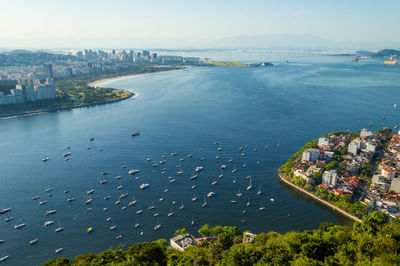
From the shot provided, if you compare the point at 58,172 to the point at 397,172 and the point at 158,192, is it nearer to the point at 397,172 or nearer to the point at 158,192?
the point at 158,192

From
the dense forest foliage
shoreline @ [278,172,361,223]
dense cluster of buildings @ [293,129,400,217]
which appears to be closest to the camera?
the dense forest foliage

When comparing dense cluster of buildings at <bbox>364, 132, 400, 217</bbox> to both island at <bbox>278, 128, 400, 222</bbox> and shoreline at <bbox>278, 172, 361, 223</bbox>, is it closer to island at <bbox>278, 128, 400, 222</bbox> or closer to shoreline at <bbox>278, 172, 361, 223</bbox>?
island at <bbox>278, 128, 400, 222</bbox>

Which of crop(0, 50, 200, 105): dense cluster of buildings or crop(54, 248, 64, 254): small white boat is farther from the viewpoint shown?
crop(0, 50, 200, 105): dense cluster of buildings

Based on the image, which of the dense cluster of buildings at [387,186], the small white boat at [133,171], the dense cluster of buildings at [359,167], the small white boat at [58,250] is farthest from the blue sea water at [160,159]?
the dense cluster of buildings at [387,186]

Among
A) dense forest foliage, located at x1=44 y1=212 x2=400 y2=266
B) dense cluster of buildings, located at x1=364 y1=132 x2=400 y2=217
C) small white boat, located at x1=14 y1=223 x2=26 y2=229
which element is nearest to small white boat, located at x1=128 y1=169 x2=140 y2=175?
small white boat, located at x1=14 y1=223 x2=26 y2=229

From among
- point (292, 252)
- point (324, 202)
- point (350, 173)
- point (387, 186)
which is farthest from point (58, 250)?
point (387, 186)
